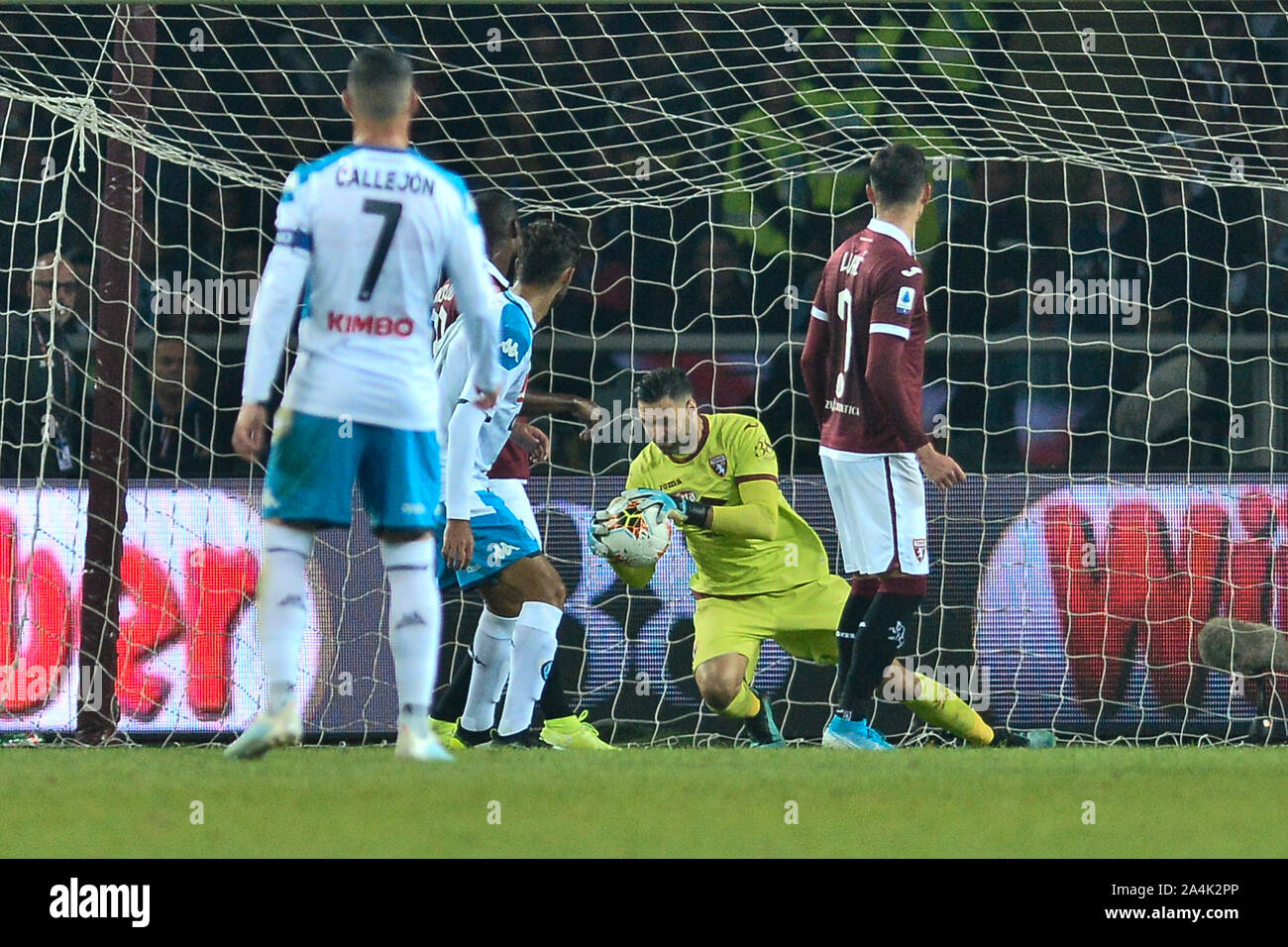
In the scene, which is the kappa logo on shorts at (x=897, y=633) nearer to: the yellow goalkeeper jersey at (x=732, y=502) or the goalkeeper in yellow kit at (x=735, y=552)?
the goalkeeper in yellow kit at (x=735, y=552)

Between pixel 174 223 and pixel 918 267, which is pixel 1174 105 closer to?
pixel 918 267

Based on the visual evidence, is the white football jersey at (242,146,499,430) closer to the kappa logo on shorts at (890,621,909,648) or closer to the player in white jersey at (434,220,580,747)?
the player in white jersey at (434,220,580,747)

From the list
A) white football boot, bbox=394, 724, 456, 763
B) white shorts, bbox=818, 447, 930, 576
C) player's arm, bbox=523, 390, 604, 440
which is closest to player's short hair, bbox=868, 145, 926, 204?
white shorts, bbox=818, 447, 930, 576

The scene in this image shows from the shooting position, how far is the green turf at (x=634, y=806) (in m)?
3.55

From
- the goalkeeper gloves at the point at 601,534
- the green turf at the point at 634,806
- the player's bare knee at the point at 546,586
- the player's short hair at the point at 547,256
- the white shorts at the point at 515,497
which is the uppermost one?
the player's short hair at the point at 547,256

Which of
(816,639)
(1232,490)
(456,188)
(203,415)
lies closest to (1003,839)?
(456,188)

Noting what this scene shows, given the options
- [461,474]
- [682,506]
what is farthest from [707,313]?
[461,474]

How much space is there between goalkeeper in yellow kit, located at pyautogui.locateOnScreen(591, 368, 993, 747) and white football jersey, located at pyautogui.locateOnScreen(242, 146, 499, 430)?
2.21 m

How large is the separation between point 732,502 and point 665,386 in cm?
49

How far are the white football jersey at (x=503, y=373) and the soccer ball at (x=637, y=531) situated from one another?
1.91 ft

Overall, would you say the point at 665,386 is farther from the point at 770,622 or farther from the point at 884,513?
the point at 884,513

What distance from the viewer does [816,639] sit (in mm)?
6727

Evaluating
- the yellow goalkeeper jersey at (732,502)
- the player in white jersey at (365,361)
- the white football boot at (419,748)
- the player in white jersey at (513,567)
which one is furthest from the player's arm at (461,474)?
the yellow goalkeeper jersey at (732,502)

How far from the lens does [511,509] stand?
226 inches
